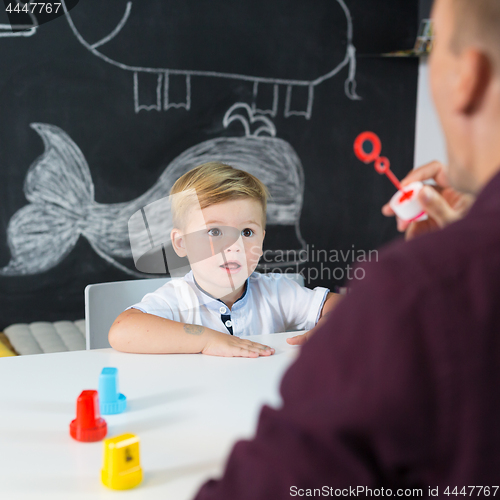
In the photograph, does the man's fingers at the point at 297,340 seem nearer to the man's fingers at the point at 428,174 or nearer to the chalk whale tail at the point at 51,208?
the man's fingers at the point at 428,174

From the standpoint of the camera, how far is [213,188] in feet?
3.82

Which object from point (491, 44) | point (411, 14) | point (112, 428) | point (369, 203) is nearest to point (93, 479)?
point (112, 428)

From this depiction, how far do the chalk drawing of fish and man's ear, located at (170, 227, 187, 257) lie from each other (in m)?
1.16

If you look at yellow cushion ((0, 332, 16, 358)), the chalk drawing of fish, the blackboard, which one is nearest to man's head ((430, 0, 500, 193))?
yellow cushion ((0, 332, 16, 358))

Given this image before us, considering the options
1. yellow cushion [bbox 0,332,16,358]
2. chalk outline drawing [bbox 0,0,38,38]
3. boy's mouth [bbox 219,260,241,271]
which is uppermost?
chalk outline drawing [bbox 0,0,38,38]

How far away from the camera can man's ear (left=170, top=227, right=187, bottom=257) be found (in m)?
1.08

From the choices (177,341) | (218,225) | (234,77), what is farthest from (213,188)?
(234,77)

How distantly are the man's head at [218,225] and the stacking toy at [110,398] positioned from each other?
16.0 inches

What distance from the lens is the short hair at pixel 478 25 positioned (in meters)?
0.30

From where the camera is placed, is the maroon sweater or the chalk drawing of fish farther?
the chalk drawing of fish

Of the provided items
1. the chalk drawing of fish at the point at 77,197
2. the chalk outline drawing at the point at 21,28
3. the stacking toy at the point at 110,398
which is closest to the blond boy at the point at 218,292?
the stacking toy at the point at 110,398

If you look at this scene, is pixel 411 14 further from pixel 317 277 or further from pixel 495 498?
pixel 495 498

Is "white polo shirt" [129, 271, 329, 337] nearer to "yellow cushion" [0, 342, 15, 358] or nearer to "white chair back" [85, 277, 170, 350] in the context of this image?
"white chair back" [85, 277, 170, 350]

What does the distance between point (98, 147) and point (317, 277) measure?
1236 mm
